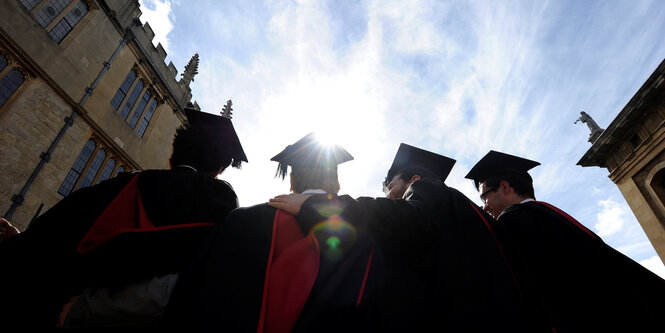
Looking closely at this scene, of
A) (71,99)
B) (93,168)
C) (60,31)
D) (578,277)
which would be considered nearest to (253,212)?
(578,277)

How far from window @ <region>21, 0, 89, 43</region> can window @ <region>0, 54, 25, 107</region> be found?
1.79 metres

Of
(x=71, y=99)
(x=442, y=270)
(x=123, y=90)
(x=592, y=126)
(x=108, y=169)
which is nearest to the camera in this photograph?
(x=442, y=270)

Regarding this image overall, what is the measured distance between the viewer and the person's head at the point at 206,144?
236 centimetres

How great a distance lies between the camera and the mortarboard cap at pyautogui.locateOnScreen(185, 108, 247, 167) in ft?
8.31

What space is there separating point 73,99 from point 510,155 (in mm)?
12566

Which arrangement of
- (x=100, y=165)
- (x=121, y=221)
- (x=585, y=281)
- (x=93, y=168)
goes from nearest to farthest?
(x=121, y=221)
(x=585, y=281)
(x=93, y=168)
(x=100, y=165)

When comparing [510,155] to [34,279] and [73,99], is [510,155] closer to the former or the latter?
[34,279]

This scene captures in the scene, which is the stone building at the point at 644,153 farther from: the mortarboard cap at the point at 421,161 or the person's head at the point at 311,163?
the person's head at the point at 311,163

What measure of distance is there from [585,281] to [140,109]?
51.3 feet

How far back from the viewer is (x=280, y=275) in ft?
4.79

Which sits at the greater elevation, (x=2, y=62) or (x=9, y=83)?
(x=2, y=62)

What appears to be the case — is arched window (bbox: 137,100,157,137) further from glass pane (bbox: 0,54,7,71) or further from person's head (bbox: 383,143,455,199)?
person's head (bbox: 383,143,455,199)

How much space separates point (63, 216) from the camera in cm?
182

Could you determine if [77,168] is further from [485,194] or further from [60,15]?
[485,194]
